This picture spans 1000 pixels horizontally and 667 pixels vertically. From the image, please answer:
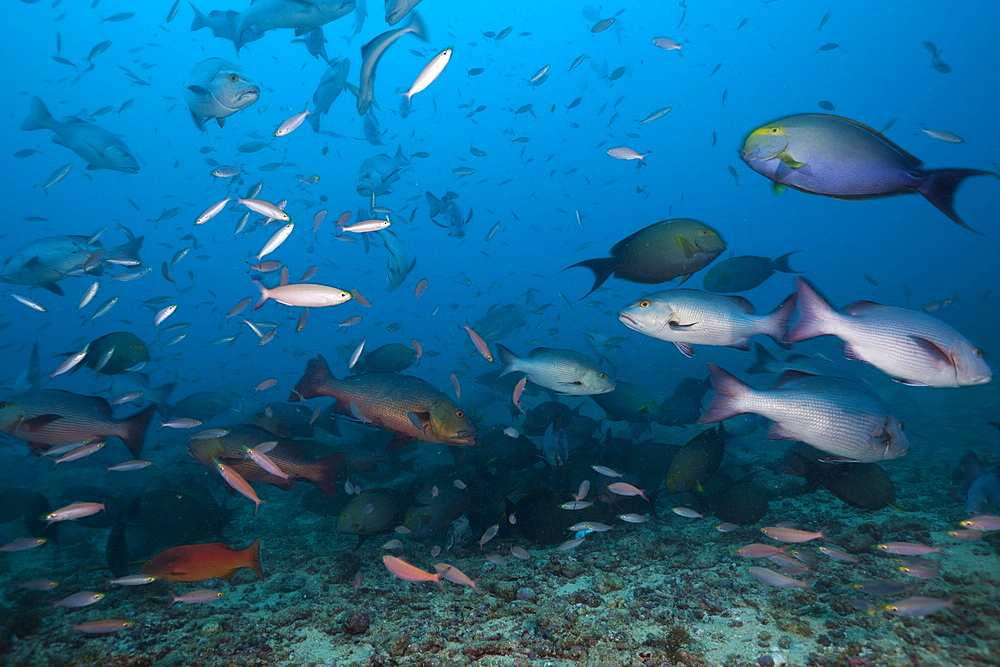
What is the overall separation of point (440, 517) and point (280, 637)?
152 cm

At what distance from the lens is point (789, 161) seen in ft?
7.84

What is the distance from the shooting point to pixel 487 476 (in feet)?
14.4

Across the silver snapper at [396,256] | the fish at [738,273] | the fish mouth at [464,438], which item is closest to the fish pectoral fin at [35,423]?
the fish mouth at [464,438]

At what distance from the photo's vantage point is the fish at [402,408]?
12.1 feet

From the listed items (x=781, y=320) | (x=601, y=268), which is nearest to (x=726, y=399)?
(x=781, y=320)

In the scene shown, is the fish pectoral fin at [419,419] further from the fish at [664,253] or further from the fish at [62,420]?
the fish at [62,420]

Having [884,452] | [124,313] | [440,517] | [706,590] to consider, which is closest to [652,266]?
[884,452]

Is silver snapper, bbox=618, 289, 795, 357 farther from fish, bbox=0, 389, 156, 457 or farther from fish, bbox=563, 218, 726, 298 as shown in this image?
fish, bbox=0, 389, 156, 457

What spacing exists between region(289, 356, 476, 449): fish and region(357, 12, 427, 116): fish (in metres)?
3.84

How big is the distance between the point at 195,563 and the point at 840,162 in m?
4.74

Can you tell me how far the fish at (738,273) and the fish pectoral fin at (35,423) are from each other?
6684 millimetres

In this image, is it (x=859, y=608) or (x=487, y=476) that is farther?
(x=487, y=476)

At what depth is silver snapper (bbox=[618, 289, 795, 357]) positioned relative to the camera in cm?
303

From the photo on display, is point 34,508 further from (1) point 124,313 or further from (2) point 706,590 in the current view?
(1) point 124,313
